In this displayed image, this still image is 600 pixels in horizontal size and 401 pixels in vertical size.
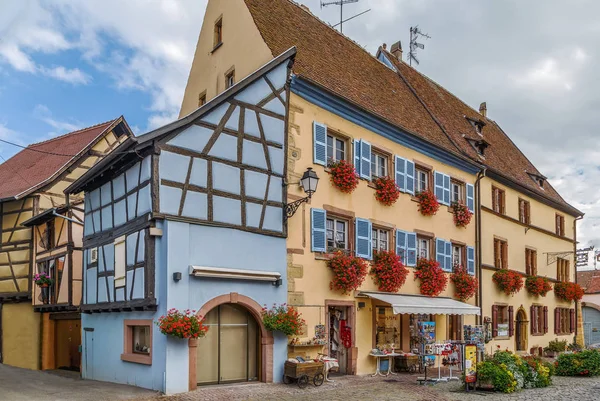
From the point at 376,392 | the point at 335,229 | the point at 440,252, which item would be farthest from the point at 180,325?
the point at 440,252

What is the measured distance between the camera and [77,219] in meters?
18.3

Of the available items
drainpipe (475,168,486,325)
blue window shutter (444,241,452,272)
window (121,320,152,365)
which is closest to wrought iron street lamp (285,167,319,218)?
window (121,320,152,365)

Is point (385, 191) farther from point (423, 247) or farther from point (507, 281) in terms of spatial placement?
point (507, 281)

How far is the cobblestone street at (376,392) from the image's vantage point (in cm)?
1230

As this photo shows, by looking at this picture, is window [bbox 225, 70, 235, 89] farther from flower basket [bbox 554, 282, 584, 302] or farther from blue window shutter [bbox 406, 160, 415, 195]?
flower basket [bbox 554, 282, 584, 302]

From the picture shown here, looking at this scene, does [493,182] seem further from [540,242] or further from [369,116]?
[369,116]

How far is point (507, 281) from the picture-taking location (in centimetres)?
2317

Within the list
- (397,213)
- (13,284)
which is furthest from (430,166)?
(13,284)

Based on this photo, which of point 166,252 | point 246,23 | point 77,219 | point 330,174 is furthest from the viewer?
point 77,219

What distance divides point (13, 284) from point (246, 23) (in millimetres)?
11471

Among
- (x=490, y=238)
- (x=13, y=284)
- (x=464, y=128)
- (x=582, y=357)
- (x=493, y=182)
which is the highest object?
(x=464, y=128)

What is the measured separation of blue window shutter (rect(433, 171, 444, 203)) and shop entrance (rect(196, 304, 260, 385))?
865cm

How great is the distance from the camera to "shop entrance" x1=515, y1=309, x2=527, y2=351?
24.8 m

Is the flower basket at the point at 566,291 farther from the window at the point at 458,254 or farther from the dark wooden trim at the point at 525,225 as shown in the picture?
the window at the point at 458,254
